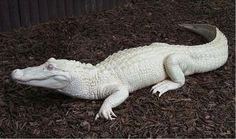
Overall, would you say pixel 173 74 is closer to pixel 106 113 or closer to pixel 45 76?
pixel 106 113

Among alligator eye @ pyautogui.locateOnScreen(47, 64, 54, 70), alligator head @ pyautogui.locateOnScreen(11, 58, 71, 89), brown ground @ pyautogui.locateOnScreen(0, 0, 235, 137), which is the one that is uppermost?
alligator eye @ pyautogui.locateOnScreen(47, 64, 54, 70)

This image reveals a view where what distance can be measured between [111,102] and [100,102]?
223 mm

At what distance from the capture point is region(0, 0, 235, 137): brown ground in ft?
10.6

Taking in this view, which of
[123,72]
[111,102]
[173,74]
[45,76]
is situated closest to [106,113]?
[111,102]

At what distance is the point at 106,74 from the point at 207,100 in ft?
3.11

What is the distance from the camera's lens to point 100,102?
360 cm

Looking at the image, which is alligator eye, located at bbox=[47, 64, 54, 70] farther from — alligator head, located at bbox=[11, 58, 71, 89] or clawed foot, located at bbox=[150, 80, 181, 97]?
clawed foot, located at bbox=[150, 80, 181, 97]

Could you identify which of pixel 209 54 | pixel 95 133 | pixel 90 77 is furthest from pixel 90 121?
pixel 209 54

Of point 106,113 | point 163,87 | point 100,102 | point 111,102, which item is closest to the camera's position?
point 106,113

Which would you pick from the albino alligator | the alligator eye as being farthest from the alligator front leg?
the alligator eye

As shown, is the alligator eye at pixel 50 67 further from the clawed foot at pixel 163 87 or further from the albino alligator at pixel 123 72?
the clawed foot at pixel 163 87

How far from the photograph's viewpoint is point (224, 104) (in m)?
3.56

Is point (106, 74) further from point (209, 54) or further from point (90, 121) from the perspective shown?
point (209, 54)

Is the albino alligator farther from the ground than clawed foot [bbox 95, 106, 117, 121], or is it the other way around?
the albino alligator
